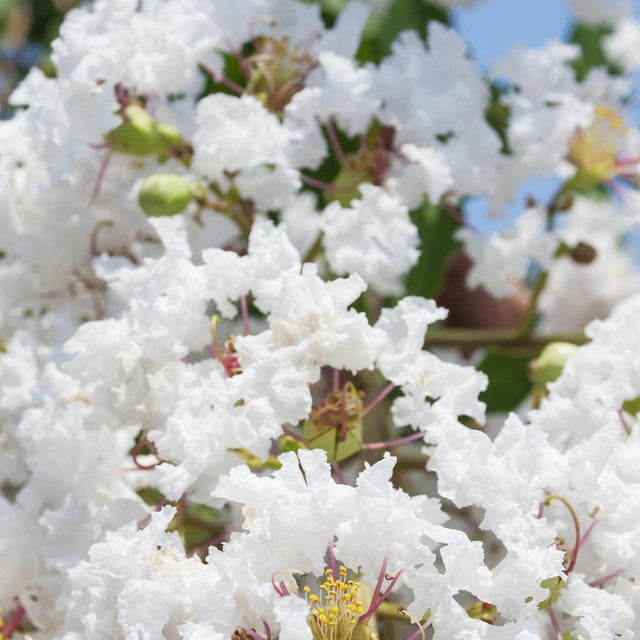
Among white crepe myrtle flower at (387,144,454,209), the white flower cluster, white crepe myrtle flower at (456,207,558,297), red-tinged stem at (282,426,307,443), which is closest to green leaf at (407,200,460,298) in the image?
the white flower cluster

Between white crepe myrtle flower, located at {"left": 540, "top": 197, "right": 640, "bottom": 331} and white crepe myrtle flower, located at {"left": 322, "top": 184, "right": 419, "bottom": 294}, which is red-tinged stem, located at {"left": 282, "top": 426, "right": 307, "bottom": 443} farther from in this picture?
white crepe myrtle flower, located at {"left": 540, "top": 197, "right": 640, "bottom": 331}

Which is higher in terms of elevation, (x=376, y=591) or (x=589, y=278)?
(x=376, y=591)

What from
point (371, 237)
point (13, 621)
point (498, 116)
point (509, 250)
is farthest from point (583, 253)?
point (13, 621)

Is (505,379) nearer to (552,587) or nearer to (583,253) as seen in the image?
(583,253)

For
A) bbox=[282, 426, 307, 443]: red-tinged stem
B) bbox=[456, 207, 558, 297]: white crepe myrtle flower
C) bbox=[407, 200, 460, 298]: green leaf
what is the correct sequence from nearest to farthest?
bbox=[282, 426, 307, 443]: red-tinged stem → bbox=[456, 207, 558, 297]: white crepe myrtle flower → bbox=[407, 200, 460, 298]: green leaf

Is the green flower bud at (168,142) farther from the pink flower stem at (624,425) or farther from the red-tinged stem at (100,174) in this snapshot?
the pink flower stem at (624,425)

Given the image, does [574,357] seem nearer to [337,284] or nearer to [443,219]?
[337,284]
